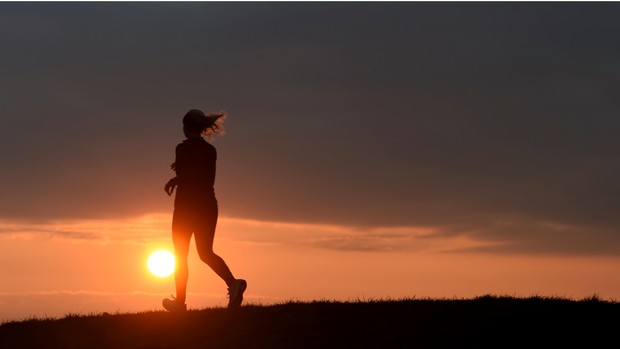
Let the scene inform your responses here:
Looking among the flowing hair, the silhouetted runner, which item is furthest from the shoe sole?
the flowing hair

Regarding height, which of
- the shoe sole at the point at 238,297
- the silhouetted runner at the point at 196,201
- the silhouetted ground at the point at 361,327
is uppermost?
the silhouetted runner at the point at 196,201

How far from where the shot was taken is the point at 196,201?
18906mm

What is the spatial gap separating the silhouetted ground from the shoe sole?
0.19m

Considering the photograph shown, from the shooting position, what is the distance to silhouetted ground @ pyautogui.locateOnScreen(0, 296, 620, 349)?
16.2 m

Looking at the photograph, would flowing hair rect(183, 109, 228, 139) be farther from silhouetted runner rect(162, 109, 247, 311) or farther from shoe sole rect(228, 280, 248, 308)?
shoe sole rect(228, 280, 248, 308)

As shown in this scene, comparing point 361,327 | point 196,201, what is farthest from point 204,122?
point 361,327

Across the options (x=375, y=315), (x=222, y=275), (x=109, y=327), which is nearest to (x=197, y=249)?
(x=222, y=275)

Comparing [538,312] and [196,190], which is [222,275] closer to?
[196,190]

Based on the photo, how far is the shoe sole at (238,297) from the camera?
755 inches

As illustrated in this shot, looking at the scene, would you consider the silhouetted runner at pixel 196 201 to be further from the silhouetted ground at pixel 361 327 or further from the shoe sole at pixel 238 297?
the silhouetted ground at pixel 361 327

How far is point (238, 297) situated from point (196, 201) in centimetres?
200

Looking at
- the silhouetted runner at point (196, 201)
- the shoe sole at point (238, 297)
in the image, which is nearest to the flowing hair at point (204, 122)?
the silhouetted runner at point (196, 201)

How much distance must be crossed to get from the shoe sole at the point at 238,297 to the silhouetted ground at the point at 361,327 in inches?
7.6

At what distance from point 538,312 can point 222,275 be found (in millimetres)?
5811
